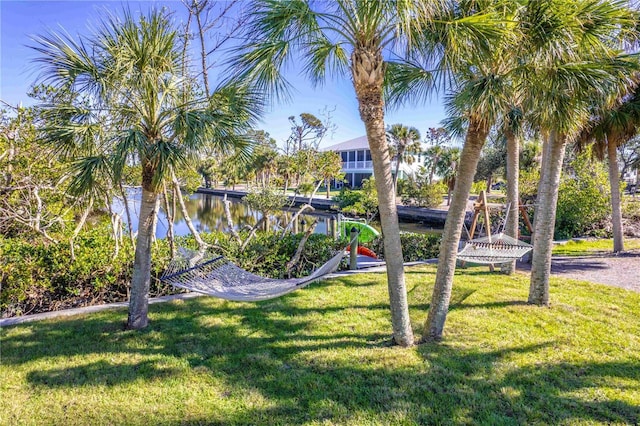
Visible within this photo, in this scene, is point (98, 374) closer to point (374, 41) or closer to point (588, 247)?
point (374, 41)

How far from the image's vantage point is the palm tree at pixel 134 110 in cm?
339

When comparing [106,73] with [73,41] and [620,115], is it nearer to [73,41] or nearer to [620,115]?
[73,41]

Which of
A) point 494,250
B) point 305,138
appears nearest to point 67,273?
point 494,250

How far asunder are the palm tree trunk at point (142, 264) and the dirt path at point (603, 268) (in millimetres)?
7027

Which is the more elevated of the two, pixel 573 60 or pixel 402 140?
pixel 402 140

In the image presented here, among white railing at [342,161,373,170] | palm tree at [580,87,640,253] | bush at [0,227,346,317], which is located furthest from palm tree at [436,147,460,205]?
bush at [0,227,346,317]

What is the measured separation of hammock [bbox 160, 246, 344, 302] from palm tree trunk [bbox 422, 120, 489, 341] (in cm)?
132

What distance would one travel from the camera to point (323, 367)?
3299 millimetres

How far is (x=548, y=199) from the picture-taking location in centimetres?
473

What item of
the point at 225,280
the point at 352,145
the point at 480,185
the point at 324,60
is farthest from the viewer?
the point at 352,145

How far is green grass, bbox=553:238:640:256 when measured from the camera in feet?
29.5

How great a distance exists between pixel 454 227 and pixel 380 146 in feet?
3.95

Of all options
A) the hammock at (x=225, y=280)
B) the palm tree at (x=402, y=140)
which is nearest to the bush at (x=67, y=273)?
the hammock at (x=225, y=280)

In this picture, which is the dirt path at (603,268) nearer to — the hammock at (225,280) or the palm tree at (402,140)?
the hammock at (225,280)
